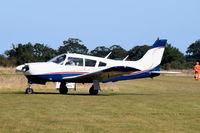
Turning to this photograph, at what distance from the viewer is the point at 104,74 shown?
936 inches

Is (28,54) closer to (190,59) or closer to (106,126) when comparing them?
(106,126)

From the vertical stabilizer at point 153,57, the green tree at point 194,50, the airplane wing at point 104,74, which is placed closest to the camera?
the airplane wing at point 104,74

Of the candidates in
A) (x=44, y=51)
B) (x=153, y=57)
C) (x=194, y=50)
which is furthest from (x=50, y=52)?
(x=194, y=50)

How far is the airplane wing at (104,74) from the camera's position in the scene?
22828 mm

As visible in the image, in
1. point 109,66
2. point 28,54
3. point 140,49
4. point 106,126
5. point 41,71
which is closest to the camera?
point 106,126

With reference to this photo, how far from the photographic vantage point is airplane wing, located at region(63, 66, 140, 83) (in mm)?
22828

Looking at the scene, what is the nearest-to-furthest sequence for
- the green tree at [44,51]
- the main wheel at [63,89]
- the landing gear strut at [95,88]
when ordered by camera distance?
the landing gear strut at [95,88] → the main wheel at [63,89] → the green tree at [44,51]

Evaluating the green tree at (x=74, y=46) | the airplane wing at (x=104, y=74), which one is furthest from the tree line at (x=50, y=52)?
the airplane wing at (x=104, y=74)

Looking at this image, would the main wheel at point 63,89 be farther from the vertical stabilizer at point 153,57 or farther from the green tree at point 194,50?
the green tree at point 194,50

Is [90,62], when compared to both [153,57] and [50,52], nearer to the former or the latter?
[153,57]

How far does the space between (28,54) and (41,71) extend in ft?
145

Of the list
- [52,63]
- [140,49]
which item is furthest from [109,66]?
[140,49]

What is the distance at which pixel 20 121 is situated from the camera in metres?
11.4

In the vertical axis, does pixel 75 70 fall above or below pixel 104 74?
above
